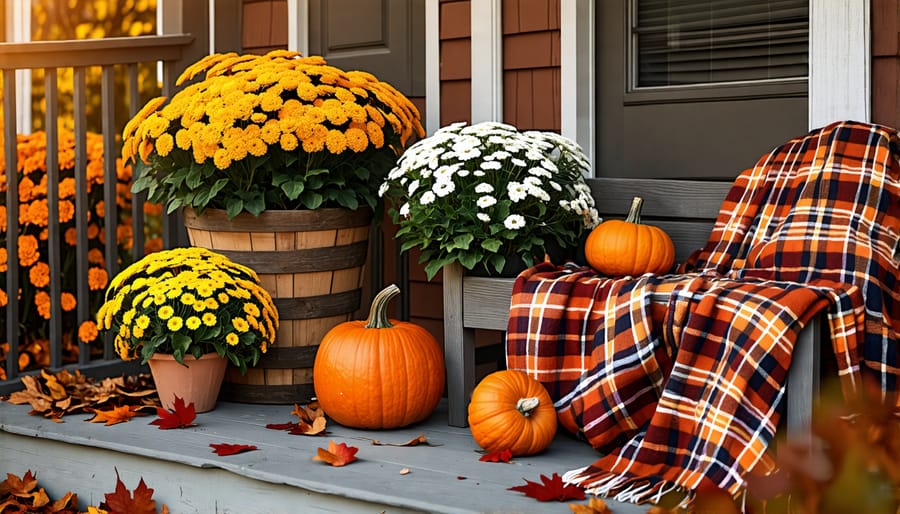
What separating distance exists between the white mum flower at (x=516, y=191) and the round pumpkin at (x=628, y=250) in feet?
0.70

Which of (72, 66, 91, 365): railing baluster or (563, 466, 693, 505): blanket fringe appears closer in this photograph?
(563, 466, 693, 505): blanket fringe

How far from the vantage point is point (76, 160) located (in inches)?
134

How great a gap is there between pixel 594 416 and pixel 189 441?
1.06m

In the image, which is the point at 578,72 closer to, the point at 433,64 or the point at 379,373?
the point at 433,64

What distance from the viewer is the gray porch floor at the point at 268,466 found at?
2193 millimetres

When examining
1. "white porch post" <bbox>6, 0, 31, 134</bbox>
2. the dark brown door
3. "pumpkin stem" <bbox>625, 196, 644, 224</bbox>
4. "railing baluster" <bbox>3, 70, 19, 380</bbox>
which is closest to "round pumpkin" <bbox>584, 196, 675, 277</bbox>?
"pumpkin stem" <bbox>625, 196, 644, 224</bbox>

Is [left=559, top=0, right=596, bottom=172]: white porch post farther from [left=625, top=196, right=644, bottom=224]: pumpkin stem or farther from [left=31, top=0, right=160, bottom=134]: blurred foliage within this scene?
[left=31, top=0, right=160, bottom=134]: blurred foliage

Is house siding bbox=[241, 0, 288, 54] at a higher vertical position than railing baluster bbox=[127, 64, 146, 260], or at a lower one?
higher

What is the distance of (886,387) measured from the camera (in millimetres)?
2238

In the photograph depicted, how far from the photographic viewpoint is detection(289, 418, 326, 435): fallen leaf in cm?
271

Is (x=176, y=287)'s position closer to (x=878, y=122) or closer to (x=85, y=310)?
(x=85, y=310)

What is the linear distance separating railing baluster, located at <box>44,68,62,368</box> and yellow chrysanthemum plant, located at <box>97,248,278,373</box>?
16.2 inches

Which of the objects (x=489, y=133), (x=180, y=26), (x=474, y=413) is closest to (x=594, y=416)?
(x=474, y=413)

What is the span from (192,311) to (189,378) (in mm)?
200
